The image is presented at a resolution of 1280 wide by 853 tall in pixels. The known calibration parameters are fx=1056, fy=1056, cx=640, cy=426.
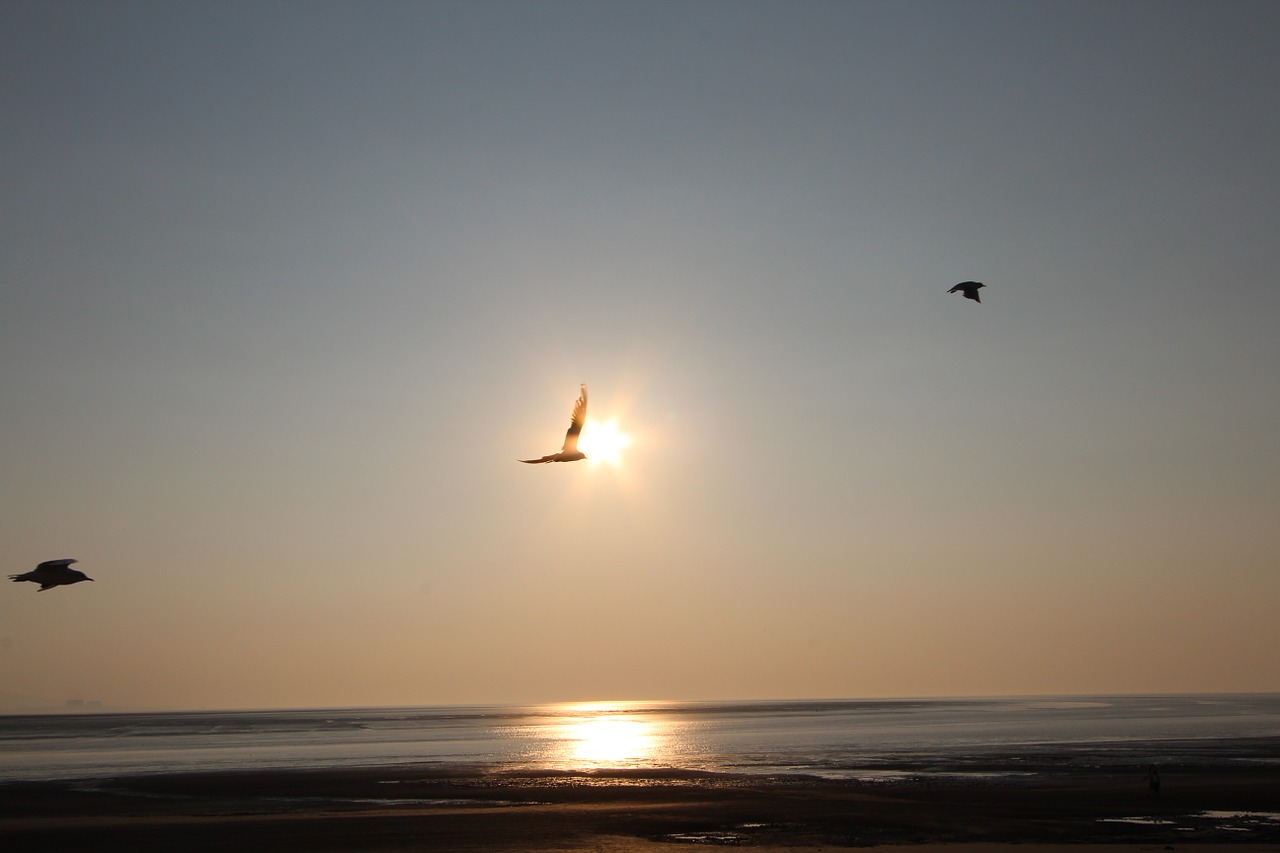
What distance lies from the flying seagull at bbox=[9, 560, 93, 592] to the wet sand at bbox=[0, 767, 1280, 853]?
12.5 m

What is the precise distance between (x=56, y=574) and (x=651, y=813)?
71.9ft

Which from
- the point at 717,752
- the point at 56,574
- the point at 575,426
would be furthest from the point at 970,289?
the point at 717,752

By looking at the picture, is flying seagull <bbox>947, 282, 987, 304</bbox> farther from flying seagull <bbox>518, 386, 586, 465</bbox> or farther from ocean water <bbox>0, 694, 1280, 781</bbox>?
ocean water <bbox>0, 694, 1280, 781</bbox>

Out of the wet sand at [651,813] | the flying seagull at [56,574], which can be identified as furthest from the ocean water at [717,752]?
the flying seagull at [56,574]

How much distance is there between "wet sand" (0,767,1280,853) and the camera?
101ft

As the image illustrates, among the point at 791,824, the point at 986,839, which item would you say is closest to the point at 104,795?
the point at 791,824

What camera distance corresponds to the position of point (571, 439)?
28328 mm

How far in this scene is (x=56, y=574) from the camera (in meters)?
22.3

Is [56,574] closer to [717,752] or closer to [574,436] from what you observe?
[574,436]

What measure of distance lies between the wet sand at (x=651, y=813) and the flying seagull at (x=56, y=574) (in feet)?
41.0

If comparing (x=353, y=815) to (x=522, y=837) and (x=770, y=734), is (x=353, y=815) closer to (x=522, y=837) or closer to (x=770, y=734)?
(x=522, y=837)

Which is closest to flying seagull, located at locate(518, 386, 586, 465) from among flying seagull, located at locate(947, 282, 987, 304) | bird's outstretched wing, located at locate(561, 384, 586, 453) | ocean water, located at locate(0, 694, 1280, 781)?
bird's outstretched wing, located at locate(561, 384, 586, 453)

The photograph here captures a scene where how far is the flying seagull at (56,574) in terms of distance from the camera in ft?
72.1

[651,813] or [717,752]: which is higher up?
[717,752]
